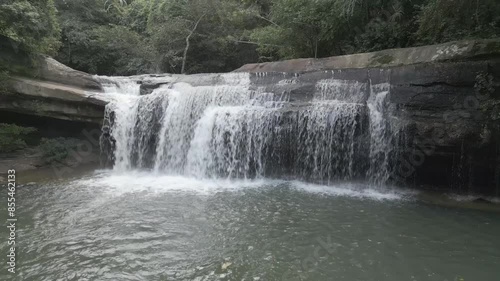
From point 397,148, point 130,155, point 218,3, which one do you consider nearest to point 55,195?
point 130,155

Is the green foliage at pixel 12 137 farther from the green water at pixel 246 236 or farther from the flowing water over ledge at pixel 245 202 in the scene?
the green water at pixel 246 236

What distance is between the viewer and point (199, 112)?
32.2 feet

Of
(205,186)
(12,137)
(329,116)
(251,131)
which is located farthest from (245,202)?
(12,137)

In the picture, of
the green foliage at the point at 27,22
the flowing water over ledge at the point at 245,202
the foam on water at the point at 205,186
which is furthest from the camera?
the green foliage at the point at 27,22

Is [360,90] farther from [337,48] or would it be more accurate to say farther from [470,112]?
[337,48]

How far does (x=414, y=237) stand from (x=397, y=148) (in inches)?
117

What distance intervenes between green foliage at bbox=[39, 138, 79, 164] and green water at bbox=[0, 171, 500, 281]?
215cm

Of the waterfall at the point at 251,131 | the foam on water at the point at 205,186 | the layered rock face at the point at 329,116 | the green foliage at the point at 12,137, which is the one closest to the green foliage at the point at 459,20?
the layered rock face at the point at 329,116

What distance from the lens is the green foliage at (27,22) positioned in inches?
333

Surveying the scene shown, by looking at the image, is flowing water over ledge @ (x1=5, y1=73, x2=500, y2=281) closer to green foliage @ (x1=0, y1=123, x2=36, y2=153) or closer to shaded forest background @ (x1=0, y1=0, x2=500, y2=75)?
green foliage @ (x1=0, y1=123, x2=36, y2=153)

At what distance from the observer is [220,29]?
55.8ft

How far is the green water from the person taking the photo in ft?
13.8

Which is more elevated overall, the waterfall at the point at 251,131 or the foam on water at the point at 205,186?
the waterfall at the point at 251,131

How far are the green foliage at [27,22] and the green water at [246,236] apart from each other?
4004 millimetres
